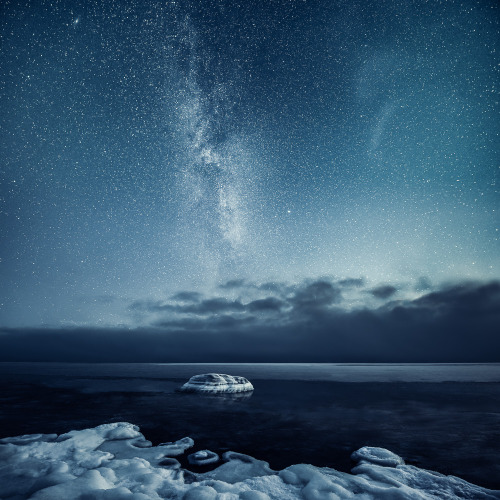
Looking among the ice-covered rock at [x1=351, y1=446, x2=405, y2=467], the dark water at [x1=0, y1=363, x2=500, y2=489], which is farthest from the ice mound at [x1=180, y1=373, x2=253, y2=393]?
the ice-covered rock at [x1=351, y1=446, x2=405, y2=467]

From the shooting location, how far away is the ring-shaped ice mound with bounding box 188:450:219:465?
36.2 feet

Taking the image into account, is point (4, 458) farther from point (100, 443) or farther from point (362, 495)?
point (362, 495)

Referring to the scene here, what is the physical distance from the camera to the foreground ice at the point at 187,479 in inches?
317

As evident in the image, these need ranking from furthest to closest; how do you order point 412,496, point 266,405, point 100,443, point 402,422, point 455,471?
point 266,405 → point 402,422 → point 100,443 → point 455,471 → point 412,496

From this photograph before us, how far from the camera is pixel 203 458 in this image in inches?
448

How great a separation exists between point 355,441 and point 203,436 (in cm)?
784

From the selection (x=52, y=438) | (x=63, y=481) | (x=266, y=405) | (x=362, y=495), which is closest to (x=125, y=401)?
(x=266, y=405)

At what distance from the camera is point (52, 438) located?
1369 cm

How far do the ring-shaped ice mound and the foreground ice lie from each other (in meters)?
0.09

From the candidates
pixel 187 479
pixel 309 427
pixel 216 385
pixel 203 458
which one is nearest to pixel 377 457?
pixel 203 458

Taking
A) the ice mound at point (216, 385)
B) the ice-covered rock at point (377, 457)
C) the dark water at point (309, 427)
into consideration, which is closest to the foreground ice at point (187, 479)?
the ice-covered rock at point (377, 457)

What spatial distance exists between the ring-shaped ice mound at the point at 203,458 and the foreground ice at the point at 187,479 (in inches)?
3.6

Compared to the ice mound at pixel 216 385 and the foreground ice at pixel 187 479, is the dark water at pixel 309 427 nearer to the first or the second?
the foreground ice at pixel 187 479

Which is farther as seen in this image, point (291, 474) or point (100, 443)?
point (100, 443)
